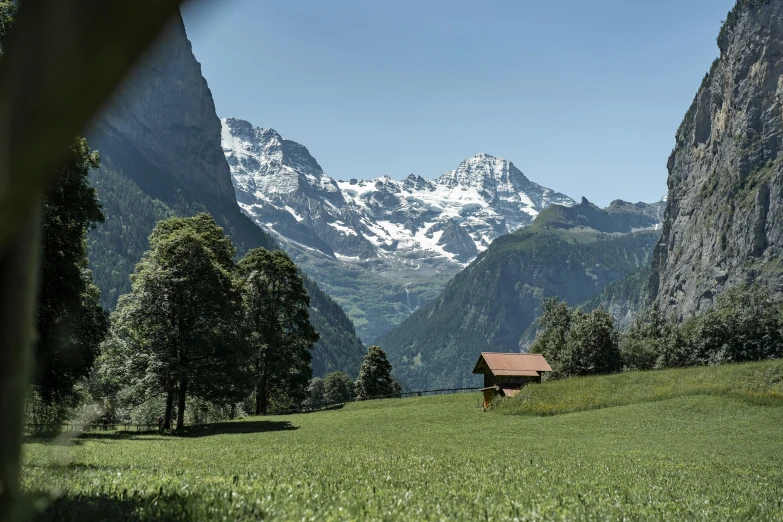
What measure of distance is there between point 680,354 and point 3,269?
125 m

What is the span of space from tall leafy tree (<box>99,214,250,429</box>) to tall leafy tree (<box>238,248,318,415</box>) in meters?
20.0

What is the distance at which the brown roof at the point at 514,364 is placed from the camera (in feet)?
238

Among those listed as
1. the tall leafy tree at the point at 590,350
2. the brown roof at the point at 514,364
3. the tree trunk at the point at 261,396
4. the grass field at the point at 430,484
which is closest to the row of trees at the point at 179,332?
the tree trunk at the point at 261,396

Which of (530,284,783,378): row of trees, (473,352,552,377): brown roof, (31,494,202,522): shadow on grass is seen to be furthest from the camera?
(530,284,783,378): row of trees

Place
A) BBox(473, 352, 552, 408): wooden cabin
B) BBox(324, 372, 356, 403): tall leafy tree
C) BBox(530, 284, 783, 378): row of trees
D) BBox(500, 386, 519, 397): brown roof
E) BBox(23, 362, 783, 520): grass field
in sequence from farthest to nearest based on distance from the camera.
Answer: BBox(324, 372, 356, 403): tall leafy tree < BBox(530, 284, 783, 378): row of trees < BBox(473, 352, 552, 408): wooden cabin < BBox(500, 386, 519, 397): brown roof < BBox(23, 362, 783, 520): grass field

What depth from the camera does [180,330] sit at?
4369cm

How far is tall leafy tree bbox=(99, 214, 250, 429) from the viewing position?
41844mm

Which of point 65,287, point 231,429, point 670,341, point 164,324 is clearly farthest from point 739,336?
point 65,287

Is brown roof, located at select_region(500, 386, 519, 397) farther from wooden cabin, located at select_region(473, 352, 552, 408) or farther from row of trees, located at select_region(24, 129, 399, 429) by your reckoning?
row of trees, located at select_region(24, 129, 399, 429)

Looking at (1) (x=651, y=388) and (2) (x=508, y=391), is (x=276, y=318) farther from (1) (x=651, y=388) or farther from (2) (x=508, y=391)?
(1) (x=651, y=388)

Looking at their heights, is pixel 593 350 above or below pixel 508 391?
above

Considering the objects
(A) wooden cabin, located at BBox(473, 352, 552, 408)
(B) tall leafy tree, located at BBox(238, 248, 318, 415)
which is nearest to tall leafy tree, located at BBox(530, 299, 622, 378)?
(A) wooden cabin, located at BBox(473, 352, 552, 408)

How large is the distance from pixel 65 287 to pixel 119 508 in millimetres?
19500

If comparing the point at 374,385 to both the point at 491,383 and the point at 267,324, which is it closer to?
the point at 491,383
